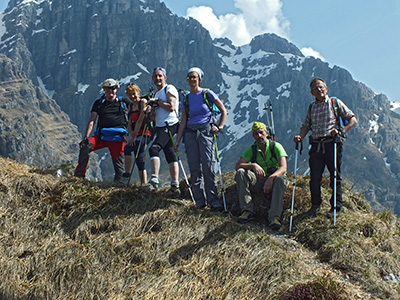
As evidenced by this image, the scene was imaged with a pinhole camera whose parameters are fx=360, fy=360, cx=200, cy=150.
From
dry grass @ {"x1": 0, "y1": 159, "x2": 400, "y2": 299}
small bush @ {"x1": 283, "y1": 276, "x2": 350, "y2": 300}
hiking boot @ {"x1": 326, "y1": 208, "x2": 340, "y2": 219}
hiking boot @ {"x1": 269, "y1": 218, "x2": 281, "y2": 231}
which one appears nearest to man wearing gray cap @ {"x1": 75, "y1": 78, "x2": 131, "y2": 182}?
dry grass @ {"x1": 0, "y1": 159, "x2": 400, "y2": 299}

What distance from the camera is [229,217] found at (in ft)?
25.8

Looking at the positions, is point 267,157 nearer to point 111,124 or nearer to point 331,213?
point 331,213

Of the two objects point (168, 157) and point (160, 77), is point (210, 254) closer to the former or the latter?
point (168, 157)

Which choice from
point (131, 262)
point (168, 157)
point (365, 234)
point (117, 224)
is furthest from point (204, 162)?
point (365, 234)

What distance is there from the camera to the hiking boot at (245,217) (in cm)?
774

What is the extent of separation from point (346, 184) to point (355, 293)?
5435 millimetres

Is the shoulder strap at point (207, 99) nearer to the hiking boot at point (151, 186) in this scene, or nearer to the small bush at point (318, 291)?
the hiking boot at point (151, 186)

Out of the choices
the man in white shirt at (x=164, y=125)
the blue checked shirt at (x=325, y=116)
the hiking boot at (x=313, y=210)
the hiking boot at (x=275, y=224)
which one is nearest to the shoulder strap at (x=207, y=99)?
the man in white shirt at (x=164, y=125)

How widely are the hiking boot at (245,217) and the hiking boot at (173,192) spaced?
84.7 inches

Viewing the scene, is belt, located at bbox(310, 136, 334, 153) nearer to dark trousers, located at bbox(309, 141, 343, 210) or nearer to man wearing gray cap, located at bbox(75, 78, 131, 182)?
dark trousers, located at bbox(309, 141, 343, 210)

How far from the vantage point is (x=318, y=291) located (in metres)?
5.05

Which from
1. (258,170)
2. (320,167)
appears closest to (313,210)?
(320,167)

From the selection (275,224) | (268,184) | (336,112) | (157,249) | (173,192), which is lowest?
(157,249)

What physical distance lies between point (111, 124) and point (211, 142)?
2943 millimetres
